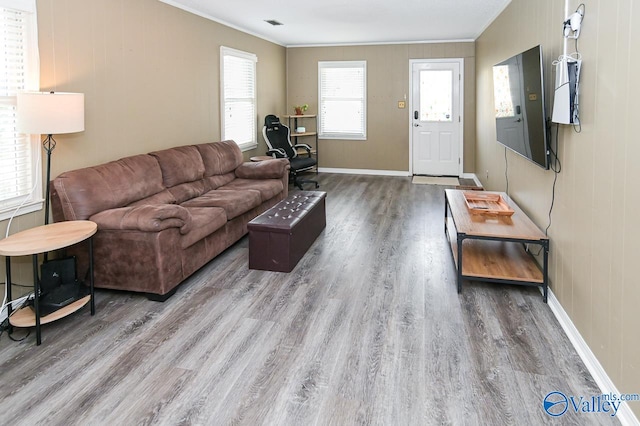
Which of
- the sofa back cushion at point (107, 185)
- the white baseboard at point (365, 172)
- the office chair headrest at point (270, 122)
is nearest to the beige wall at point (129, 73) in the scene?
the sofa back cushion at point (107, 185)

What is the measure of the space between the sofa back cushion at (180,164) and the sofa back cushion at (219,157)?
0.46ft

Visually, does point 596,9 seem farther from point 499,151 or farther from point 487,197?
point 499,151

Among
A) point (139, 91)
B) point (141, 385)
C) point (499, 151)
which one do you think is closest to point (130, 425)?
point (141, 385)

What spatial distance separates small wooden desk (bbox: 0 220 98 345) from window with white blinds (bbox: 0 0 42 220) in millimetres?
364

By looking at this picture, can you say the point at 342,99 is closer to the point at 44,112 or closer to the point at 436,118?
the point at 436,118

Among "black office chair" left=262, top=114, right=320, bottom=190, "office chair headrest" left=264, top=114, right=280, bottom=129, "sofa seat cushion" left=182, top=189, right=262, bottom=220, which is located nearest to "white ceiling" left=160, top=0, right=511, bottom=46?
"office chair headrest" left=264, top=114, right=280, bottom=129

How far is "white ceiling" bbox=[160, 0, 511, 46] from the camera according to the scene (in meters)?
5.08

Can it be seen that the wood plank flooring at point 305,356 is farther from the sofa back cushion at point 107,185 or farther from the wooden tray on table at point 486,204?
the sofa back cushion at point 107,185

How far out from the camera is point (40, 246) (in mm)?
2559

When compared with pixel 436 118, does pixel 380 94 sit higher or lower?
higher

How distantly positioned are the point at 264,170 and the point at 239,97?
175 centimetres

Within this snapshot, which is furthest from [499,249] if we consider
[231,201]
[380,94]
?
[380,94]

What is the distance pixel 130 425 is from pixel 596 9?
2969mm

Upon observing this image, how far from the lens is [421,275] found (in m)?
3.66
